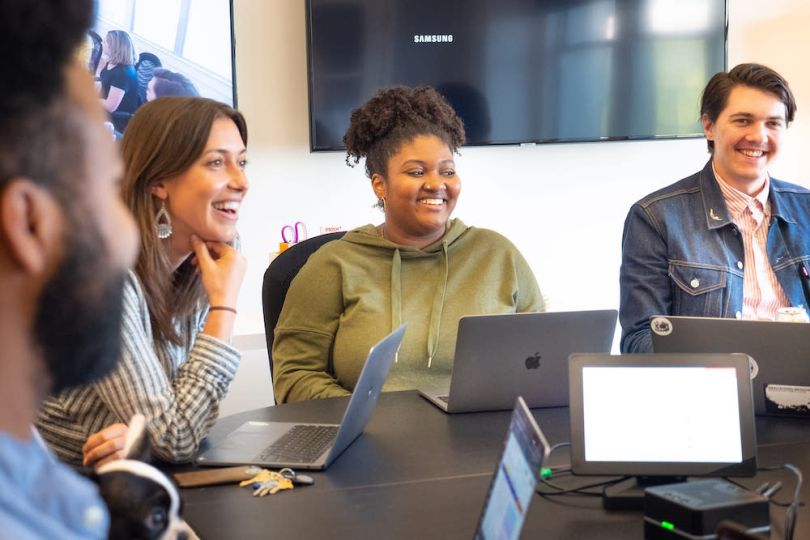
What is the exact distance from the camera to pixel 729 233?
2564mm

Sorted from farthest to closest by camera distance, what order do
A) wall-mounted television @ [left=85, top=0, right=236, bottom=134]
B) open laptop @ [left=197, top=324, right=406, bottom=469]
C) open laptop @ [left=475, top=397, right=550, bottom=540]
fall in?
wall-mounted television @ [left=85, top=0, right=236, bottom=134], open laptop @ [left=197, top=324, right=406, bottom=469], open laptop @ [left=475, top=397, right=550, bottom=540]

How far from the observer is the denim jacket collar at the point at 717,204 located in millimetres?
2557

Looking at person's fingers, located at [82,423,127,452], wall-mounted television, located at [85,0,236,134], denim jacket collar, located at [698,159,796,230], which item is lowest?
person's fingers, located at [82,423,127,452]

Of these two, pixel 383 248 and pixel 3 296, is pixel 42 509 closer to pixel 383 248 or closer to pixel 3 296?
pixel 3 296

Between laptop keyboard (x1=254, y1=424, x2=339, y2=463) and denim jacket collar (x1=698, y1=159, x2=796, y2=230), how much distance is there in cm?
133

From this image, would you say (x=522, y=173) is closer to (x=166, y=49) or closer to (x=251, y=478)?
(x=166, y=49)

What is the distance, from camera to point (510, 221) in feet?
11.9

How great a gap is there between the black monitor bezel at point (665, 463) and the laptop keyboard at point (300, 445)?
0.45 meters

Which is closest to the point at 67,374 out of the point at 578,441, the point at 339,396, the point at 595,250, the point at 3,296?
the point at 3,296

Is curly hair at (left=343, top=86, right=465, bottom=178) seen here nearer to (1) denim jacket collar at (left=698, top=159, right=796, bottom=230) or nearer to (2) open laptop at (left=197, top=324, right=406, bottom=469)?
(1) denim jacket collar at (left=698, top=159, right=796, bottom=230)

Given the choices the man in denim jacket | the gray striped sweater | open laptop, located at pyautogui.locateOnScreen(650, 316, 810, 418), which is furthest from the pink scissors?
open laptop, located at pyautogui.locateOnScreen(650, 316, 810, 418)

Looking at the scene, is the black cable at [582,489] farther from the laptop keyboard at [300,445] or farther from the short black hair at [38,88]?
the short black hair at [38,88]

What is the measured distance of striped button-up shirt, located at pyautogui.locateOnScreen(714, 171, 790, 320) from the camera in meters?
2.53

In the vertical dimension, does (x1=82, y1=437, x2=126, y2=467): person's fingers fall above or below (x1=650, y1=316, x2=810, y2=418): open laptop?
below
